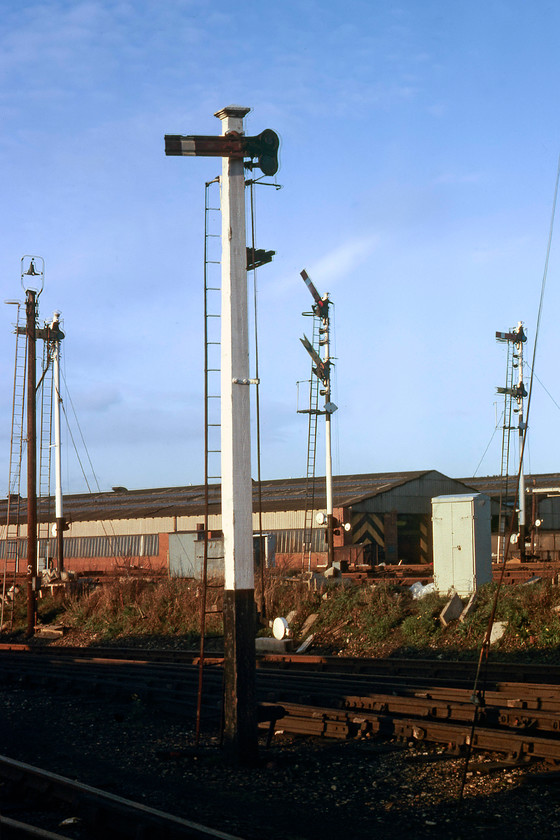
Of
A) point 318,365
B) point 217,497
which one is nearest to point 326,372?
point 318,365

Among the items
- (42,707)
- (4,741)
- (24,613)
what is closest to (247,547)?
(4,741)

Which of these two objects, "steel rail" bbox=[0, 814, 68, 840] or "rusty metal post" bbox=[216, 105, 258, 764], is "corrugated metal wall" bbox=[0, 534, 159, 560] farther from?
"steel rail" bbox=[0, 814, 68, 840]

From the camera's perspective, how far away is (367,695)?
448 inches

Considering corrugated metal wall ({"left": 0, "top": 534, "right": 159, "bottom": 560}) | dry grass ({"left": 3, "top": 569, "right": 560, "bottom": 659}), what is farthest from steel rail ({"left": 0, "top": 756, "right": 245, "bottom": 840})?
corrugated metal wall ({"left": 0, "top": 534, "right": 159, "bottom": 560})

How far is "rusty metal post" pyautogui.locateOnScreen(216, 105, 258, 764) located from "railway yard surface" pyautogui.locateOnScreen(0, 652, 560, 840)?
623 millimetres

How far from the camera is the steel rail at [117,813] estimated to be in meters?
6.08

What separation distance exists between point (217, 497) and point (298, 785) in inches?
1740

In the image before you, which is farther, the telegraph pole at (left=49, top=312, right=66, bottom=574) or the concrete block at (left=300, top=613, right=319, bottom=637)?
the telegraph pole at (left=49, top=312, right=66, bottom=574)

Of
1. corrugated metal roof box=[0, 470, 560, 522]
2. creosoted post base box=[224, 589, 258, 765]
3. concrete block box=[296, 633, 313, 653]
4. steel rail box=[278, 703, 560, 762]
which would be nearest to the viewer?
steel rail box=[278, 703, 560, 762]

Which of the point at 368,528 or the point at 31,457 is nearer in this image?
the point at 31,457

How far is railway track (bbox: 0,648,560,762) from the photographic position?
9.05m

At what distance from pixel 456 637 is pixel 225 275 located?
1053cm

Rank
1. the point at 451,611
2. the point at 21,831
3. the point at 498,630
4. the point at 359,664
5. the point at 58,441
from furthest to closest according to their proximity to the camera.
→ the point at 58,441
the point at 451,611
the point at 498,630
the point at 359,664
the point at 21,831

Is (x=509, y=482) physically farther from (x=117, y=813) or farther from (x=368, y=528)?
(x=117, y=813)
